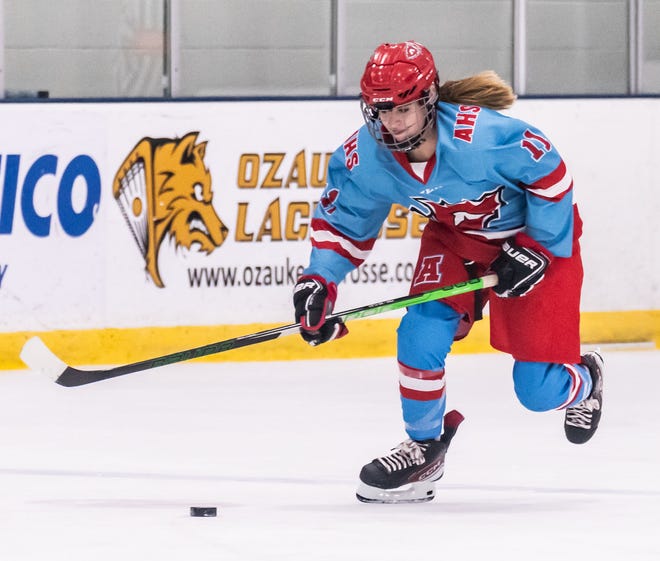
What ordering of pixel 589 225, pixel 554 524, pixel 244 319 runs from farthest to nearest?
pixel 589 225 → pixel 244 319 → pixel 554 524

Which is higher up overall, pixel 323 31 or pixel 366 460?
pixel 323 31

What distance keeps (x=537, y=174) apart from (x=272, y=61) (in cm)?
348

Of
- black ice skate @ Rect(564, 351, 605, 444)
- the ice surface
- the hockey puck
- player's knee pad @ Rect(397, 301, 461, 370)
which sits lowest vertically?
the ice surface

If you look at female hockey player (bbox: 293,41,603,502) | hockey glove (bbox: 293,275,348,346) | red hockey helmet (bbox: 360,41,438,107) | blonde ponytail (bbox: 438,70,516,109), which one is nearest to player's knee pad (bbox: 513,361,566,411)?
female hockey player (bbox: 293,41,603,502)

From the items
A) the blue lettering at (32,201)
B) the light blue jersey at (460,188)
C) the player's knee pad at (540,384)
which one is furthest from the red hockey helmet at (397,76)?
the blue lettering at (32,201)

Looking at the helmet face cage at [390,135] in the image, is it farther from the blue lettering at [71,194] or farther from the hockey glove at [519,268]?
the blue lettering at [71,194]

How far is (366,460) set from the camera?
3.97m

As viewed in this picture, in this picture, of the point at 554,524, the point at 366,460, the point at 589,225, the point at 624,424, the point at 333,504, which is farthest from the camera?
the point at 589,225

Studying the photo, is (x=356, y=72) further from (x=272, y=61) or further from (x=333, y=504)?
(x=333, y=504)

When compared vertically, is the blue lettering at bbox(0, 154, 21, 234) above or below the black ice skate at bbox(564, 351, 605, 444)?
above

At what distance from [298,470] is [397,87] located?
109 cm

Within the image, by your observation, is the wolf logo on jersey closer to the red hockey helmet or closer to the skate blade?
the red hockey helmet

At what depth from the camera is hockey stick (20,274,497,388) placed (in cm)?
338

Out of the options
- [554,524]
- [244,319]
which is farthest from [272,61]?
[554,524]
